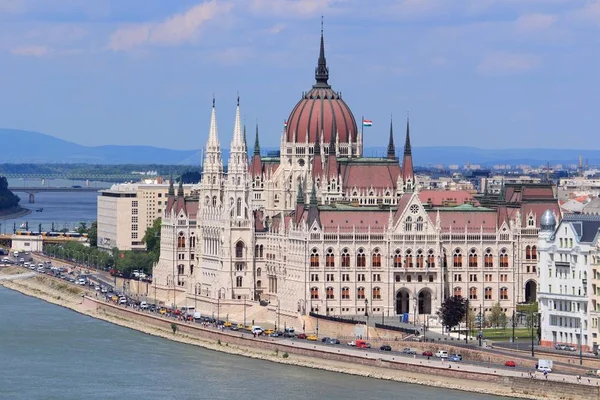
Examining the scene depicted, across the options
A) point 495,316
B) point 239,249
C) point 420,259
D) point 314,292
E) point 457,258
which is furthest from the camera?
point 239,249

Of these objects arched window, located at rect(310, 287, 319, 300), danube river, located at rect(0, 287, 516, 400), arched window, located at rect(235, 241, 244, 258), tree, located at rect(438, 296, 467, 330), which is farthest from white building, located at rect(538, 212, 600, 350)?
arched window, located at rect(235, 241, 244, 258)

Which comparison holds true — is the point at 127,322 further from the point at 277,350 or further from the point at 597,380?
the point at 597,380

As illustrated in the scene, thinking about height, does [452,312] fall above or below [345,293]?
below

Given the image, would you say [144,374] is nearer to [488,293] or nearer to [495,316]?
[495,316]

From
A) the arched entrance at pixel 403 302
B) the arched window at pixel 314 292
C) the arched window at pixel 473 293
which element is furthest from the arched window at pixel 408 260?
the arched window at pixel 314 292

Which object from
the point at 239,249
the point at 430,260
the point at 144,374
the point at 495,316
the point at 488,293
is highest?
the point at 239,249

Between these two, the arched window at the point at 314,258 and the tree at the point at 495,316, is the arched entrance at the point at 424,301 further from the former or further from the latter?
the arched window at the point at 314,258

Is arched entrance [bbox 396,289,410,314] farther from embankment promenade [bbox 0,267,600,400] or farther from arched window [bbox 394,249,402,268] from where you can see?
embankment promenade [bbox 0,267,600,400]

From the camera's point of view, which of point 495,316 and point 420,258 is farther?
point 420,258

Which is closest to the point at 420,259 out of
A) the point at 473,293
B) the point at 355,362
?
the point at 473,293
